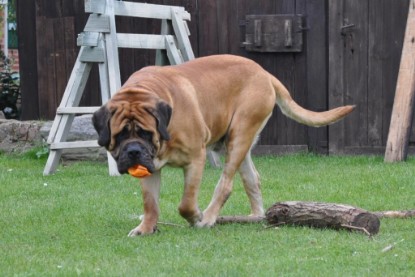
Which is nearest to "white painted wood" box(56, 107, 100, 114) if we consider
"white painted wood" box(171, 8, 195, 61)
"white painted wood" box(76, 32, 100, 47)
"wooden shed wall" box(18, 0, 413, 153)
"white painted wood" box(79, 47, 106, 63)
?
"white painted wood" box(79, 47, 106, 63)

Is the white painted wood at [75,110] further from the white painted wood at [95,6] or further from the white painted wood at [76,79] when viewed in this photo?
the white painted wood at [95,6]


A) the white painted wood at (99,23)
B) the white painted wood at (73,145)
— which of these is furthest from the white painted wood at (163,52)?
the white painted wood at (73,145)

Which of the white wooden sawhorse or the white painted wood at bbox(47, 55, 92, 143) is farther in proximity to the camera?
the white painted wood at bbox(47, 55, 92, 143)

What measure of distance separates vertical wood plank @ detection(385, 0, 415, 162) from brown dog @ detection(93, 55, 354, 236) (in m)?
3.78

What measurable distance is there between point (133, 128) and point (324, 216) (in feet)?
4.99

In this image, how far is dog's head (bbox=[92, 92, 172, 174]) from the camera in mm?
6965

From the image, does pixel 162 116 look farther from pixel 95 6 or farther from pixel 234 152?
pixel 95 6

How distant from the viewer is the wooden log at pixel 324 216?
23.1 feet

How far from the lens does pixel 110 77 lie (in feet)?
36.6

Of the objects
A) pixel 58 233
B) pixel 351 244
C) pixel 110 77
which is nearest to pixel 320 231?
pixel 351 244

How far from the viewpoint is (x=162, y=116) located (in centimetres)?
705

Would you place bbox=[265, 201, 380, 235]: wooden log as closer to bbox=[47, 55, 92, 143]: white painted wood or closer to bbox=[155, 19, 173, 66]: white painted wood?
bbox=[47, 55, 92, 143]: white painted wood

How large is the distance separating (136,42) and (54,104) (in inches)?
126

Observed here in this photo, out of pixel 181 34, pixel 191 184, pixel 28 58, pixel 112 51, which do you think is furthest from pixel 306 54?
pixel 191 184
